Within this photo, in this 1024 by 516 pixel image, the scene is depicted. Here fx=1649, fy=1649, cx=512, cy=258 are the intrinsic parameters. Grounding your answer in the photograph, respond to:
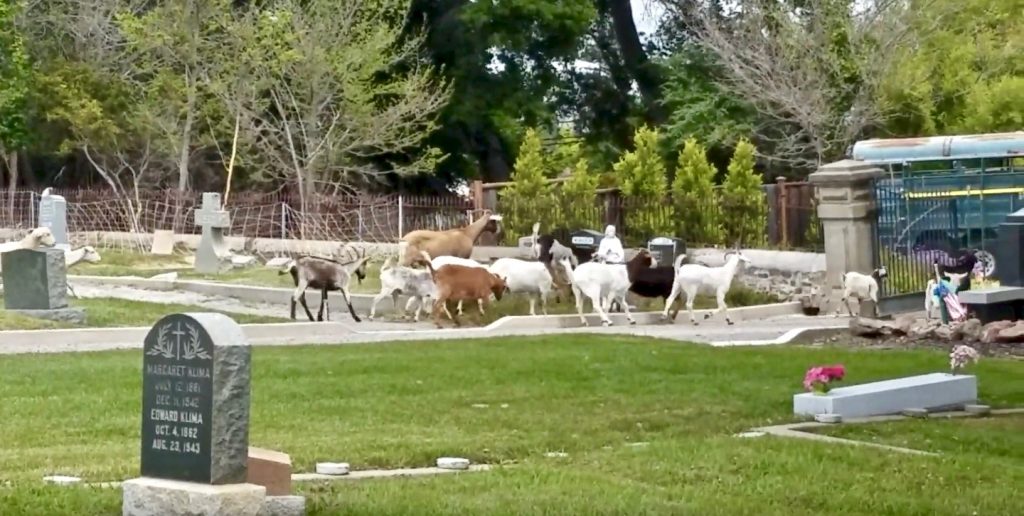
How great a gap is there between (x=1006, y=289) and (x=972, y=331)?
2144 mm

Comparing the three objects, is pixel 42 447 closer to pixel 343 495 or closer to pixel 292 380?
pixel 343 495

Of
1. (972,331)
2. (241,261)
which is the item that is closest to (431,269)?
(972,331)

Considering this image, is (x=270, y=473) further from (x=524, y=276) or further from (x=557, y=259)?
(x=557, y=259)

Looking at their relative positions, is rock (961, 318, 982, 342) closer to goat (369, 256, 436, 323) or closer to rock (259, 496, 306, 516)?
goat (369, 256, 436, 323)

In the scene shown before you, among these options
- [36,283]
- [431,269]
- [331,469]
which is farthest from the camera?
[431,269]

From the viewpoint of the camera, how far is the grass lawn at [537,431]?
987 centimetres

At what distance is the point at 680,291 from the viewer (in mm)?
26922

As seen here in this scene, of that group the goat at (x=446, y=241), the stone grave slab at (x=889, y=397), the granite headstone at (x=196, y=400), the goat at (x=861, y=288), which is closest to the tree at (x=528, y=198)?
the goat at (x=446, y=241)

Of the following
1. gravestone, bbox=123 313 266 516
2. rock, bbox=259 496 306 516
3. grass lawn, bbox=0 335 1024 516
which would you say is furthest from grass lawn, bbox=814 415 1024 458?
gravestone, bbox=123 313 266 516

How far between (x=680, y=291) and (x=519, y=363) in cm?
887

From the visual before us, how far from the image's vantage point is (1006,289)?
23.4 meters

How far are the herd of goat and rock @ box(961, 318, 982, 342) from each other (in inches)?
221

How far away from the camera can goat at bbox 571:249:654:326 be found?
85.5 feet

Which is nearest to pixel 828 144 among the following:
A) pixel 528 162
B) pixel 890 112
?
pixel 890 112
